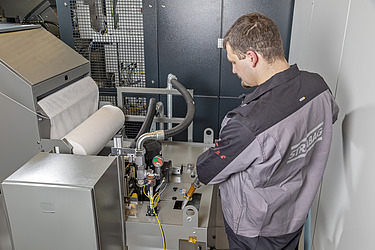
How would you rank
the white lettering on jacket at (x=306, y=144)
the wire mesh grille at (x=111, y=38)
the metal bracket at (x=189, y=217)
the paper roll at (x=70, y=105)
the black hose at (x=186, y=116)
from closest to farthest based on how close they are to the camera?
the white lettering on jacket at (x=306, y=144), the metal bracket at (x=189, y=217), the paper roll at (x=70, y=105), the black hose at (x=186, y=116), the wire mesh grille at (x=111, y=38)

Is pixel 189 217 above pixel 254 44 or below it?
below

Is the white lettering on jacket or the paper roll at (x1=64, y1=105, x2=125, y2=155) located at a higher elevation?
the white lettering on jacket

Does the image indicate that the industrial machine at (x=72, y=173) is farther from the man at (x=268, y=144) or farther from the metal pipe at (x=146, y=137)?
the man at (x=268, y=144)

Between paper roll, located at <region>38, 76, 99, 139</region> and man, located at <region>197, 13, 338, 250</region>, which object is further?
paper roll, located at <region>38, 76, 99, 139</region>

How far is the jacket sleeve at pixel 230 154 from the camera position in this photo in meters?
0.96

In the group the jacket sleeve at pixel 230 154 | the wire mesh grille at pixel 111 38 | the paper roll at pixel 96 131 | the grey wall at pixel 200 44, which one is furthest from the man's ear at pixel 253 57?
the wire mesh grille at pixel 111 38

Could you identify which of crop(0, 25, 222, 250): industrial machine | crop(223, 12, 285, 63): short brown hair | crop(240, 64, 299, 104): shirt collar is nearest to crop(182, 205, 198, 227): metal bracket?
crop(0, 25, 222, 250): industrial machine

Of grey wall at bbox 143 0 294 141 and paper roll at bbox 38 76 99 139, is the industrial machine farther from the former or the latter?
grey wall at bbox 143 0 294 141

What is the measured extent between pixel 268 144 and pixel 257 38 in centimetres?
34

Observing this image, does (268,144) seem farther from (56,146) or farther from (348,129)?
(56,146)

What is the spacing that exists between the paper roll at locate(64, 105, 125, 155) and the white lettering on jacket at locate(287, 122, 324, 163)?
808 millimetres

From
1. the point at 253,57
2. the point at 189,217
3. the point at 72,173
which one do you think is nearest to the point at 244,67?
the point at 253,57

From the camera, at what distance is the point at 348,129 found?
1040 millimetres

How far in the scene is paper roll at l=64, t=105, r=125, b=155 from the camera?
133cm
